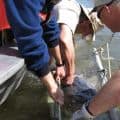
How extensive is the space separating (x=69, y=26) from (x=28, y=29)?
917 millimetres

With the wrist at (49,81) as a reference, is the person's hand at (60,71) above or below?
below

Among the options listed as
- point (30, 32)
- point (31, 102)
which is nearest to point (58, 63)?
point (30, 32)

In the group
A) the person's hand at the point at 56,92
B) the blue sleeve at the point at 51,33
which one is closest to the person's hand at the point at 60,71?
the blue sleeve at the point at 51,33

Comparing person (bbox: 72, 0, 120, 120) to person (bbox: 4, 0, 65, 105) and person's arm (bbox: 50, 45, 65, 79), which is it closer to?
person (bbox: 4, 0, 65, 105)

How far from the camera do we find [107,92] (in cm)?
262

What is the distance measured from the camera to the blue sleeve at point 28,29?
103 inches

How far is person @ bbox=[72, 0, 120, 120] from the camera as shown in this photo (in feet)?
8.55

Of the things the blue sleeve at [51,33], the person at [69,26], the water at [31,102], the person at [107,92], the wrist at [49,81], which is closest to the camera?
the person at [107,92]

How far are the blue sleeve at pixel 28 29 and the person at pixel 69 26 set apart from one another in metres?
0.59

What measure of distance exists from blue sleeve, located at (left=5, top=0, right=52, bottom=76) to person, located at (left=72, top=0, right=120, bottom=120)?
341 mm

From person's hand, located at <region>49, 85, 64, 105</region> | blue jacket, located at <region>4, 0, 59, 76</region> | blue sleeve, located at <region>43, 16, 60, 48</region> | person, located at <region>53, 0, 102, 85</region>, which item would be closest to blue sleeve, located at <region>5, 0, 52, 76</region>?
blue jacket, located at <region>4, 0, 59, 76</region>

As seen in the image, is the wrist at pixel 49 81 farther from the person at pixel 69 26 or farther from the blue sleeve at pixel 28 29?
the person at pixel 69 26

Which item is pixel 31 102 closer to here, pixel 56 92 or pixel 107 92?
pixel 56 92

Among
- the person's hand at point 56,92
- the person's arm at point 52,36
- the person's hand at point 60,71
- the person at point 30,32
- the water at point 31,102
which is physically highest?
the person at point 30,32
